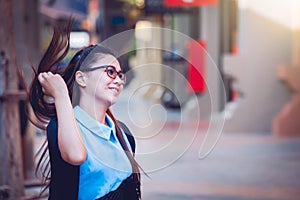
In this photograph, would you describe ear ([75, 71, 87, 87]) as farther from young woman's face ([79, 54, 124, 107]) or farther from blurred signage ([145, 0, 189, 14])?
blurred signage ([145, 0, 189, 14])

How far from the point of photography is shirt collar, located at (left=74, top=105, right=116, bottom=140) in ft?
7.97

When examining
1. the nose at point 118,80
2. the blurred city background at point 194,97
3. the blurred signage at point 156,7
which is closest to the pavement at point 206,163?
the blurred city background at point 194,97

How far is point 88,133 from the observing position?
7.98 feet

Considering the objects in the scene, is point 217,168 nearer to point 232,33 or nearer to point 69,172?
point 69,172

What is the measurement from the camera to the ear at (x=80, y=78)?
2.47 metres

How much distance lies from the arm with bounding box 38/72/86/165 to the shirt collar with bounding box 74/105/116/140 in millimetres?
40

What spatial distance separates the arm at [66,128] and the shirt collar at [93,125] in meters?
0.04

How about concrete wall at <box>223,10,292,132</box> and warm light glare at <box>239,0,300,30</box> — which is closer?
warm light glare at <box>239,0,300,30</box>

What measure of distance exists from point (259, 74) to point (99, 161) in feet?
28.6

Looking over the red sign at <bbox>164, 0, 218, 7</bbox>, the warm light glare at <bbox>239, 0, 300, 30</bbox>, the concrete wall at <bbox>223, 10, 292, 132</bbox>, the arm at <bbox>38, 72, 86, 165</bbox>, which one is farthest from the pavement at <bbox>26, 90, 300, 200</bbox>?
the red sign at <bbox>164, 0, 218, 7</bbox>

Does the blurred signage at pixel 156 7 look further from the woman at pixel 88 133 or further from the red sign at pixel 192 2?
the woman at pixel 88 133

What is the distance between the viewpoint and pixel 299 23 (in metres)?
10.5

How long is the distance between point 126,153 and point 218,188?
3903 millimetres

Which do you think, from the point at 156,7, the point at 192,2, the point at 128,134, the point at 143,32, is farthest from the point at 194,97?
the point at 128,134
